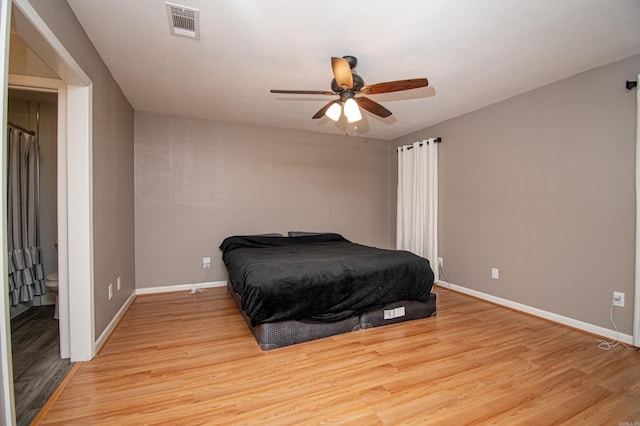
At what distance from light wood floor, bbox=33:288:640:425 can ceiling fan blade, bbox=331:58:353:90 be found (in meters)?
2.08

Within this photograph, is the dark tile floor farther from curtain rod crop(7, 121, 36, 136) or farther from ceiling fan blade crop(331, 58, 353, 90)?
ceiling fan blade crop(331, 58, 353, 90)

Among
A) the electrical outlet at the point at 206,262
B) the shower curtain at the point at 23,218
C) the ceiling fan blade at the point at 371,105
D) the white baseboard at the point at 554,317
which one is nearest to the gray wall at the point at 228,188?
the electrical outlet at the point at 206,262

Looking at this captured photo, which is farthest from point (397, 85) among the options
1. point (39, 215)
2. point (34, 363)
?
point (39, 215)

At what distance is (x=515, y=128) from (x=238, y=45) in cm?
307

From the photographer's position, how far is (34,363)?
77.6 inches

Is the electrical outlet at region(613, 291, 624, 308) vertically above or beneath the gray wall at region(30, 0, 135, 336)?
beneath

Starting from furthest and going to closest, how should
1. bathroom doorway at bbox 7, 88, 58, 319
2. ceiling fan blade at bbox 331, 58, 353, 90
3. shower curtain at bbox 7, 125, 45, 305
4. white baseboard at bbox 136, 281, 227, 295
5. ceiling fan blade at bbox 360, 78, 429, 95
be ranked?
white baseboard at bbox 136, 281, 227, 295 < bathroom doorway at bbox 7, 88, 58, 319 < shower curtain at bbox 7, 125, 45, 305 < ceiling fan blade at bbox 360, 78, 429, 95 < ceiling fan blade at bbox 331, 58, 353, 90

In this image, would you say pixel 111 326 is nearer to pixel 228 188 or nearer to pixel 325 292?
pixel 325 292

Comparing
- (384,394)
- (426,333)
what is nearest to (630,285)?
(426,333)

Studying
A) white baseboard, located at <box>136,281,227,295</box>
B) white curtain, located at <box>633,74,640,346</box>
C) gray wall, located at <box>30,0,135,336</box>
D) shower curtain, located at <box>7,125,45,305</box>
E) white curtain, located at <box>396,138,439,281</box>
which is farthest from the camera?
white curtain, located at <box>396,138,439,281</box>

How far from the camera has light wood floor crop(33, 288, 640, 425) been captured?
1.52m

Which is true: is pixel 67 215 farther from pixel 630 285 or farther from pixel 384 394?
pixel 630 285

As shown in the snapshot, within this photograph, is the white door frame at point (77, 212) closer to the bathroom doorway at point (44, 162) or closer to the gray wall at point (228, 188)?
the bathroom doorway at point (44, 162)

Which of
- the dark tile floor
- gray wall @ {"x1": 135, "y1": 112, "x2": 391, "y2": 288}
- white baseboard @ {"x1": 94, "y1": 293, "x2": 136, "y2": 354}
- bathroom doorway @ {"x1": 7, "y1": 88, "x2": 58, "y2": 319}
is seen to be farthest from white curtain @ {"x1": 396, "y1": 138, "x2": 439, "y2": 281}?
bathroom doorway @ {"x1": 7, "y1": 88, "x2": 58, "y2": 319}
